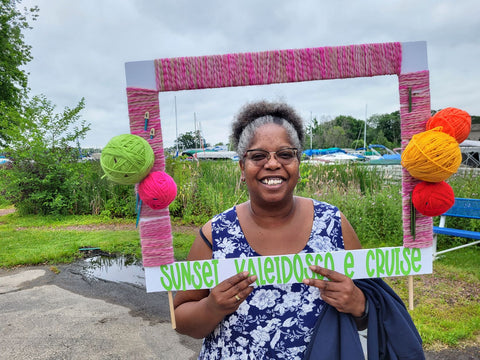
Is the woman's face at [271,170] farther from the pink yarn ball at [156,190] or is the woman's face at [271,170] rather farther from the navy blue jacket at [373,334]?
the navy blue jacket at [373,334]

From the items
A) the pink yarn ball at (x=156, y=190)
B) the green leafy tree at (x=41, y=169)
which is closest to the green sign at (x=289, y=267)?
the pink yarn ball at (x=156, y=190)

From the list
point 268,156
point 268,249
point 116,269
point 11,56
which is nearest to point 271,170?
point 268,156

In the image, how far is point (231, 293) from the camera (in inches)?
53.5

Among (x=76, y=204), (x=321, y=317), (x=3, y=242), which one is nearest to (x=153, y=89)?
(x=321, y=317)

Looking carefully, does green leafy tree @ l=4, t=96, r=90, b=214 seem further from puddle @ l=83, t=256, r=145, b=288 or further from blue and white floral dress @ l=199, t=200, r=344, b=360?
blue and white floral dress @ l=199, t=200, r=344, b=360

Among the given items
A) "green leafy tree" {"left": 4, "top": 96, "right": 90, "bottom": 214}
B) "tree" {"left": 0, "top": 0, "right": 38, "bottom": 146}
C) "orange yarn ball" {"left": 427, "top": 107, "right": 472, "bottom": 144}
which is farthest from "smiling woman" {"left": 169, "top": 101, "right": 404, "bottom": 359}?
"tree" {"left": 0, "top": 0, "right": 38, "bottom": 146}

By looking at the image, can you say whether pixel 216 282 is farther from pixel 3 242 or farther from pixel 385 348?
pixel 3 242

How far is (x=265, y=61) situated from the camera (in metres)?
1.50

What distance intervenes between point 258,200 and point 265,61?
619 millimetres

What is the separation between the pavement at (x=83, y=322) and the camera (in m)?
3.43

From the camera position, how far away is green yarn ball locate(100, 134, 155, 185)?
1.28 metres

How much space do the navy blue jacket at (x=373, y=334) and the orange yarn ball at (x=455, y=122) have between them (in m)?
0.70

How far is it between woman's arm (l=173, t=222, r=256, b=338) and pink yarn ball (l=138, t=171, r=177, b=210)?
300 millimetres

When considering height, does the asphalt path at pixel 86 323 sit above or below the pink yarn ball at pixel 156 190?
below
